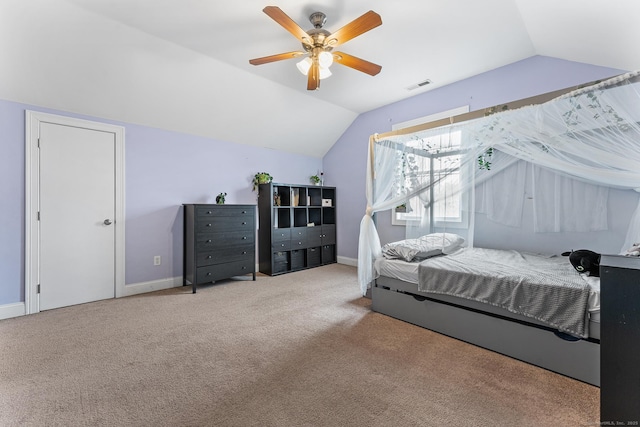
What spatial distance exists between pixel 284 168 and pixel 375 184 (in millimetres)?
2585

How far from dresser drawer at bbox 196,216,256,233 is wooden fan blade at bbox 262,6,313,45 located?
2.53 m

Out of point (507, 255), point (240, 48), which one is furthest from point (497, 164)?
point (240, 48)

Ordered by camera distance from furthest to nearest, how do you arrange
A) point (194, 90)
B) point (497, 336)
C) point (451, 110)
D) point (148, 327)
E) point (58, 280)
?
point (451, 110)
point (194, 90)
point (58, 280)
point (148, 327)
point (497, 336)

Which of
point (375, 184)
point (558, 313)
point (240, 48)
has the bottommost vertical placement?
point (558, 313)

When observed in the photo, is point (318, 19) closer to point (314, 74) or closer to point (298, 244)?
point (314, 74)

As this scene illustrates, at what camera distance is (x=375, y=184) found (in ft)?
10.0

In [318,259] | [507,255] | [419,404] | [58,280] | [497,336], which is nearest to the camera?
[419,404]

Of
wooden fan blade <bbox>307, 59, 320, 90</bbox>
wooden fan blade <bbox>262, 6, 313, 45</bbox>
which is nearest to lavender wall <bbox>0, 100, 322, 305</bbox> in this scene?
wooden fan blade <bbox>307, 59, 320, 90</bbox>

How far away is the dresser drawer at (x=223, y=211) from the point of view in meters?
3.67

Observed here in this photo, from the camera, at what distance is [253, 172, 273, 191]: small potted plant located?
4719 millimetres

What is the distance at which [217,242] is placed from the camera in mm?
3828

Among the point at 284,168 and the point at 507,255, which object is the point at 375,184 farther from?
the point at 284,168

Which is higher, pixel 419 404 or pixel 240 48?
pixel 240 48

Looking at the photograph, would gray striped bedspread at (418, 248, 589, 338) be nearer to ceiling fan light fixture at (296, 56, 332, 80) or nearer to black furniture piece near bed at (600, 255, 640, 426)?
black furniture piece near bed at (600, 255, 640, 426)
